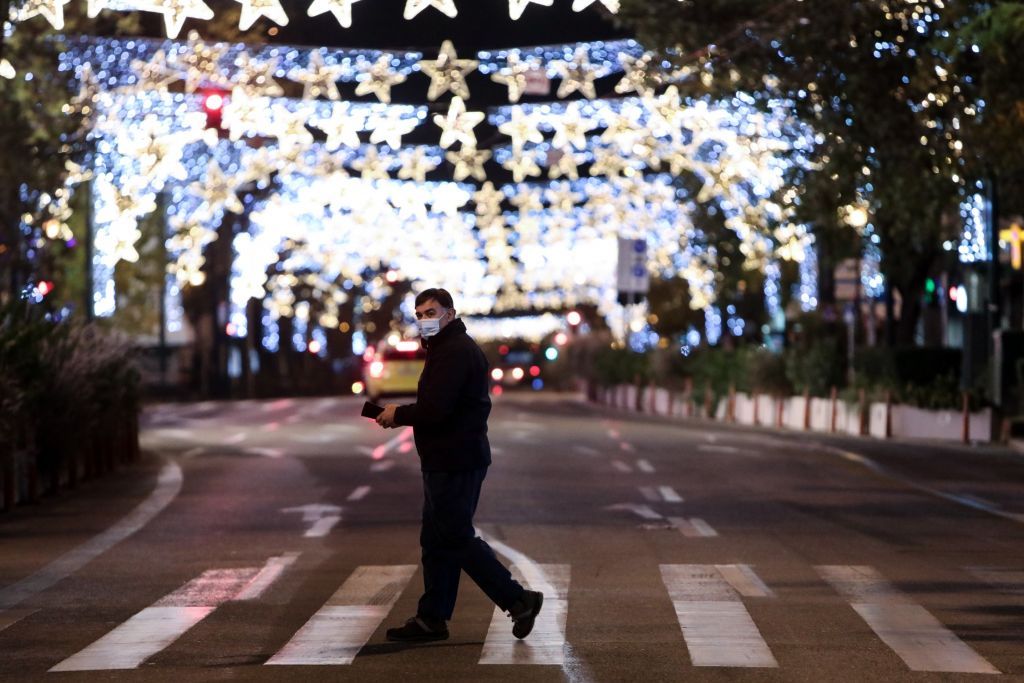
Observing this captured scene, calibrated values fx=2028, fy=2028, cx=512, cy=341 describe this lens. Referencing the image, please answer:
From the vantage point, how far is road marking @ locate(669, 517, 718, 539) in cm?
1723

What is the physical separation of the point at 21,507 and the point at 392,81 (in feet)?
49.2

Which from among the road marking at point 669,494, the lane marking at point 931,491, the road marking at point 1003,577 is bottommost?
the road marking at point 669,494

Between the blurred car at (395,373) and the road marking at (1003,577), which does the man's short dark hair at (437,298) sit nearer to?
the road marking at (1003,577)

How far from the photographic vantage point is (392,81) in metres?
34.2

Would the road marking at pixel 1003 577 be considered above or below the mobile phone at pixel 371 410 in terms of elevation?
below

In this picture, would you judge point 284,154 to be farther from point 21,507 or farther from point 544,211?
point 21,507

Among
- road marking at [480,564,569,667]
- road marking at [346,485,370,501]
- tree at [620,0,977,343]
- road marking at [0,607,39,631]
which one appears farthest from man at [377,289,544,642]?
tree at [620,0,977,343]

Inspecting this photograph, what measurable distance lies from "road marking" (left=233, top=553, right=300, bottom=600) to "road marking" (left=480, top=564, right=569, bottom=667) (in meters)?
1.82

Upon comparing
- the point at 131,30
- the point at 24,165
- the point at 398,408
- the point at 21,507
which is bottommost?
the point at 21,507

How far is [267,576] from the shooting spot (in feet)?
47.1

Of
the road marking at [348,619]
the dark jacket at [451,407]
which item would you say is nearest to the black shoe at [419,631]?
the road marking at [348,619]

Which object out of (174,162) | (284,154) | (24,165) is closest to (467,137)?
(24,165)

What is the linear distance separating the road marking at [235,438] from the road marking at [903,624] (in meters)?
21.2

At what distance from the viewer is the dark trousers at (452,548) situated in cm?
1082
